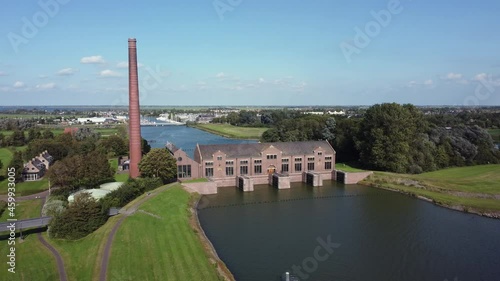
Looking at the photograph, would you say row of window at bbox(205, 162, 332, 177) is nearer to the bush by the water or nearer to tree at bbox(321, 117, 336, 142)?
the bush by the water

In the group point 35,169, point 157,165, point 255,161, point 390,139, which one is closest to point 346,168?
point 390,139

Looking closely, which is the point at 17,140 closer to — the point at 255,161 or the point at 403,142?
the point at 255,161

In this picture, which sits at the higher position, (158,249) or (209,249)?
(158,249)

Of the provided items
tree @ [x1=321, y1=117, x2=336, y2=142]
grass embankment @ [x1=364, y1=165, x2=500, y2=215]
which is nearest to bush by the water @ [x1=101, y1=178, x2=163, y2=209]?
grass embankment @ [x1=364, y1=165, x2=500, y2=215]

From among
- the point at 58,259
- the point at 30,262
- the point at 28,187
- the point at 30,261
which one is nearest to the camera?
the point at 30,262

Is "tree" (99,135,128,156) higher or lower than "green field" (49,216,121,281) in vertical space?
higher

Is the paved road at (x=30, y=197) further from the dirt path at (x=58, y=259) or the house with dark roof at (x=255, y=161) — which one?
the house with dark roof at (x=255, y=161)
